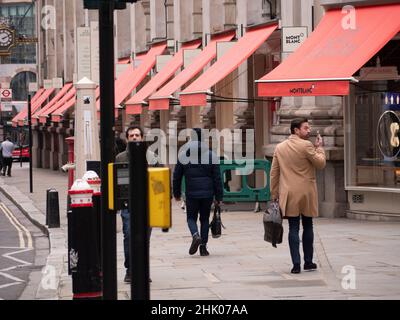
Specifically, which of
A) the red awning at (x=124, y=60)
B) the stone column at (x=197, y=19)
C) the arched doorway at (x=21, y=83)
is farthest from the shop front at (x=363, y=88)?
the arched doorway at (x=21, y=83)

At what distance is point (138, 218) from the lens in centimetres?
781

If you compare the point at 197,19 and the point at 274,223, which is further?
the point at 197,19

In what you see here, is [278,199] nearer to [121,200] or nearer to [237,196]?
[121,200]

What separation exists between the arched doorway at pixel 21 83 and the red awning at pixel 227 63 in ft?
284

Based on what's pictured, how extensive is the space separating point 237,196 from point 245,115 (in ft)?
12.0

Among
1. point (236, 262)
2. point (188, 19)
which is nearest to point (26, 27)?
point (188, 19)

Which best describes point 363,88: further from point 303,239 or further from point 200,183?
point 303,239

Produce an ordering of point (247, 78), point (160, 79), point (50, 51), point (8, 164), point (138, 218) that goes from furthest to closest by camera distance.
A: point (50, 51), point (8, 164), point (160, 79), point (247, 78), point (138, 218)

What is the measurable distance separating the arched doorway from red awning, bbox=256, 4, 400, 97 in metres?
91.3

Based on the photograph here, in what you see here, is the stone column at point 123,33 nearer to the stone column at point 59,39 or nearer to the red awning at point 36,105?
the red awning at point 36,105

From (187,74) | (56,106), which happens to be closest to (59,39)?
(56,106)

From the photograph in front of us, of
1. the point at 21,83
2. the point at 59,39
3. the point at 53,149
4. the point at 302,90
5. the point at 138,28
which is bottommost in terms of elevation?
the point at 53,149

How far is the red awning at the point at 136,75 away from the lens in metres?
34.8

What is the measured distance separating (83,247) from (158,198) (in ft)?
10.1
